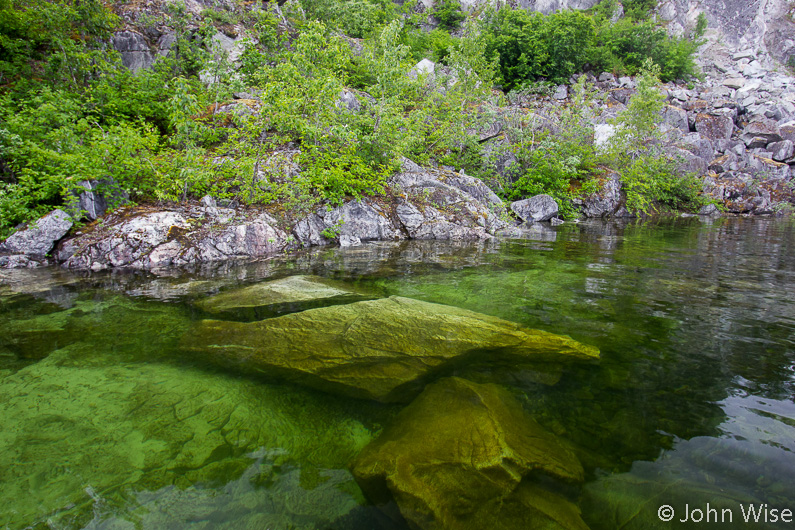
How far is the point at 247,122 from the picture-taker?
39.1ft

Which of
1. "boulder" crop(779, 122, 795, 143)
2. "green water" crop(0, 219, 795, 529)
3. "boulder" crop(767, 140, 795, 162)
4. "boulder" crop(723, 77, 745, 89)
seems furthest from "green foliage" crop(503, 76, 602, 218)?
"boulder" crop(723, 77, 745, 89)

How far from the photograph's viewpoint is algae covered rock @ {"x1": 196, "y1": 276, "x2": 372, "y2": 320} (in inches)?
225

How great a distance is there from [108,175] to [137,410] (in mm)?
10407

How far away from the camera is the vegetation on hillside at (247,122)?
10.7 meters

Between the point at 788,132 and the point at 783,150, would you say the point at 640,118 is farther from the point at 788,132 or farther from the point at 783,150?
the point at 788,132

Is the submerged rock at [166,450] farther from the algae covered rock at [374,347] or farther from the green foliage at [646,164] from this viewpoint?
the green foliage at [646,164]

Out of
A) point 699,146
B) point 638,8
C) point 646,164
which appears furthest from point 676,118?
point 638,8

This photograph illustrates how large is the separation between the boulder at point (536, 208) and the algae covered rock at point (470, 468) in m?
20.1

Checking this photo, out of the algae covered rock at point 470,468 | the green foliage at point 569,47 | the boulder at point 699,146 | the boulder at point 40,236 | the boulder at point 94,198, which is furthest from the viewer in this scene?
the green foliage at point 569,47

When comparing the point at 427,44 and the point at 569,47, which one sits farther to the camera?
the point at 427,44

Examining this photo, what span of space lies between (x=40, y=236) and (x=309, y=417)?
1103 cm

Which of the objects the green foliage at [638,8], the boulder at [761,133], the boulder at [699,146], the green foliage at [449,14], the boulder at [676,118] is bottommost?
the boulder at [699,146]

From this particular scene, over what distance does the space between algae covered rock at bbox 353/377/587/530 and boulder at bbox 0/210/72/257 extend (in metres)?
11.6

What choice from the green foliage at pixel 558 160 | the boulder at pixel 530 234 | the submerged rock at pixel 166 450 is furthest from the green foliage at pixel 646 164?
the submerged rock at pixel 166 450
